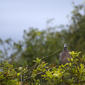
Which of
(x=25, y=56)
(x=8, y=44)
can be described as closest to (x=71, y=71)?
(x=8, y=44)

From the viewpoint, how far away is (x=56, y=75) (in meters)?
1.18

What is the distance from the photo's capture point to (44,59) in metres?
1.60

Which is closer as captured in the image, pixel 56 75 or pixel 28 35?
pixel 56 75

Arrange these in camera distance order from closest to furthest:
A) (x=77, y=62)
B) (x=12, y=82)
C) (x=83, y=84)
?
1. (x=83, y=84)
2. (x=12, y=82)
3. (x=77, y=62)

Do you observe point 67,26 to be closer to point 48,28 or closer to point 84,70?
point 48,28

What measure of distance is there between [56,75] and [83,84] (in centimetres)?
17

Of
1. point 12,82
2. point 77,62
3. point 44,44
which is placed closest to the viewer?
point 12,82

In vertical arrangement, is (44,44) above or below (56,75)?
above

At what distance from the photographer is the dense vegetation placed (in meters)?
1.23

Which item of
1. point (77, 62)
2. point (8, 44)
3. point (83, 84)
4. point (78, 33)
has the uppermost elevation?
point (78, 33)

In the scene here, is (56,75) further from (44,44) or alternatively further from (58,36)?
(58,36)

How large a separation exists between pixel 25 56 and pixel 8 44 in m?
0.81

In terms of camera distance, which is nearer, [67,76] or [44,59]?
[67,76]

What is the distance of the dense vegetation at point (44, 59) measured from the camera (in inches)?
48.4
